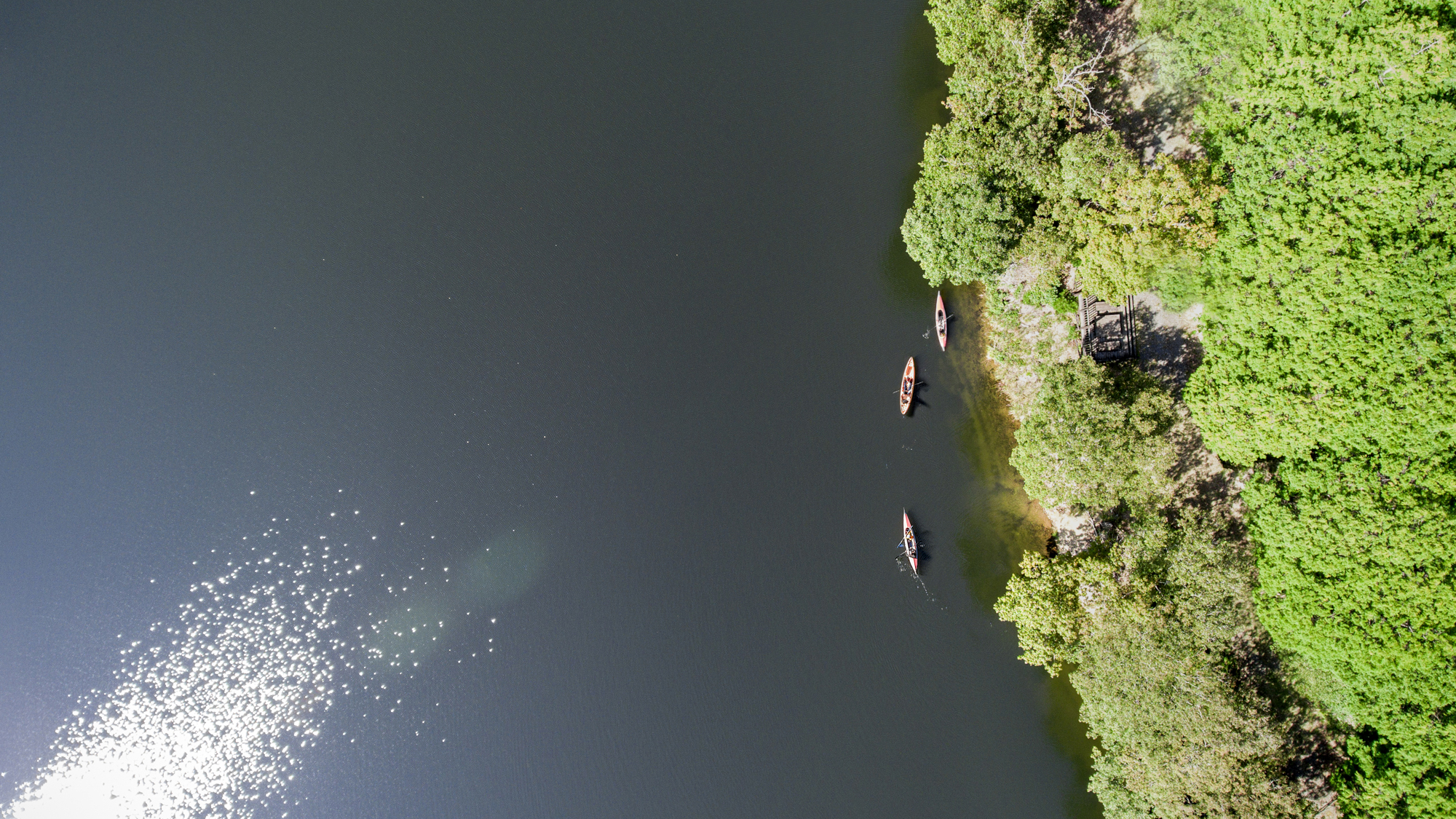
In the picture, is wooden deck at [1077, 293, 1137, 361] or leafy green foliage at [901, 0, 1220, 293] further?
wooden deck at [1077, 293, 1137, 361]

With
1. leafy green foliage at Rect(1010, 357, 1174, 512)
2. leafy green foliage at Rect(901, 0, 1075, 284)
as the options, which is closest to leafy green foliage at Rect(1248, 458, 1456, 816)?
leafy green foliage at Rect(1010, 357, 1174, 512)

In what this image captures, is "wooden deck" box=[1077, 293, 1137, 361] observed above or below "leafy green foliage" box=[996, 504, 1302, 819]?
above

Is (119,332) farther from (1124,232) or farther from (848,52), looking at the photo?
(1124,232)

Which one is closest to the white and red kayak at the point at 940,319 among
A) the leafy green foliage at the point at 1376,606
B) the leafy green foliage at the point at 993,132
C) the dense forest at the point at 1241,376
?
the dense forest at the point at 1241,376

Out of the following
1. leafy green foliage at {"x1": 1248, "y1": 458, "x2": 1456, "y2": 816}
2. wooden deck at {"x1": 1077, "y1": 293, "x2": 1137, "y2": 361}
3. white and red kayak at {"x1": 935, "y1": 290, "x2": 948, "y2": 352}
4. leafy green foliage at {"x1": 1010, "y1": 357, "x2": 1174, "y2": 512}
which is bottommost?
leafy green foliage at {"x1": 1248, "y1": 458, "x2": 1456, "y2": 816}

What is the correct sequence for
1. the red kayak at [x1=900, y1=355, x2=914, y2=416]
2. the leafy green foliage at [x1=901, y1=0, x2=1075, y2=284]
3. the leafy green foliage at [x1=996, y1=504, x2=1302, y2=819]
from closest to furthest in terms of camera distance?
the leafy green foliage at [x1=996, y1=504, x2=1302, y2=819]
the leafy green foliage at [x1=901, y1=0, x2=1075, y2=284]
the red kayak at [x1=900, y1=355, x2=914, y2=416]

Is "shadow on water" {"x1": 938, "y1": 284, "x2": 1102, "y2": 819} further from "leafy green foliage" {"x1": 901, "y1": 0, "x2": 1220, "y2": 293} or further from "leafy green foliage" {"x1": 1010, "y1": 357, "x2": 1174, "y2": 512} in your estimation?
"leafy green foliage" {"x1": 1010, "y1": 357, "x2": 1174, "y2": 512}
